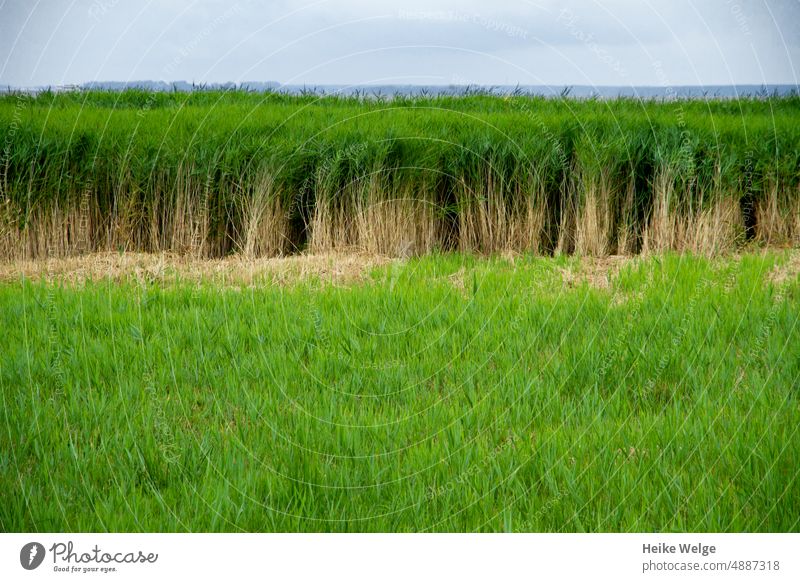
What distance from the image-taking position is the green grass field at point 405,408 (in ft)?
9.18

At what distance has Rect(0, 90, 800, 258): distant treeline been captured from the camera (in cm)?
712

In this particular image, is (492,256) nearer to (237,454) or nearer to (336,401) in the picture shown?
(336,401)

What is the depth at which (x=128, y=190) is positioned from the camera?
7.50 m

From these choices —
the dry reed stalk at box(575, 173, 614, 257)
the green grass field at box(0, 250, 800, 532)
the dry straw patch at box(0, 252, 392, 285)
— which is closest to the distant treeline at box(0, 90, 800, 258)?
the dry reed stalk at box(575, 173, 614, 257)

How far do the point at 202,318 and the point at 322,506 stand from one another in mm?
2352

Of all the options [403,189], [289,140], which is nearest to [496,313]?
[403,189]

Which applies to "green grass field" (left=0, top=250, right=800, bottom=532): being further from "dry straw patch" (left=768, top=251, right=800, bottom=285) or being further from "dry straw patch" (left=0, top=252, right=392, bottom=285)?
"dry straw patch" (left=0, top=252, right=392, bottom=285)

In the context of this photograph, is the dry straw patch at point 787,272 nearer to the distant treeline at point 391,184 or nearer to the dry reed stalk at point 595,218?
the distant treeline at point 391,184

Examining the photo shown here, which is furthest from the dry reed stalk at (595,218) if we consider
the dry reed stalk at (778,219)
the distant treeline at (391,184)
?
the dry reed stalk at (778,219)

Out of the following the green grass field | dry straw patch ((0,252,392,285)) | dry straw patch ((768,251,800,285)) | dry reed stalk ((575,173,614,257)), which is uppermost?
dry reed stalk ((575,173,614,257))

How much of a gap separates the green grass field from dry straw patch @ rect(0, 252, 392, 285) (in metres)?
0.59

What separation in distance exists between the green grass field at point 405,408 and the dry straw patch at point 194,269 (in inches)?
23.3

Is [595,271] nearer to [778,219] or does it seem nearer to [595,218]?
[595,218]

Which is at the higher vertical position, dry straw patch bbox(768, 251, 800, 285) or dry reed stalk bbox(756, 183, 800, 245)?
dry reed stalk bbox(756, 183, 800, 245)
